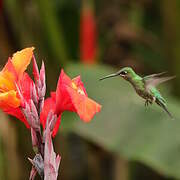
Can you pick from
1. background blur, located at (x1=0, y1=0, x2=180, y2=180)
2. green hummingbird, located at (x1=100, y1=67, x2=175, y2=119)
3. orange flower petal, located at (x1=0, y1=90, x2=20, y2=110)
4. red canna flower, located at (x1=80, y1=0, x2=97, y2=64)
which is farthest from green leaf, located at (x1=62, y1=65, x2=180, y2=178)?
orange flower petal, located at (x1=0, y1=90, x2=20, y2=110)

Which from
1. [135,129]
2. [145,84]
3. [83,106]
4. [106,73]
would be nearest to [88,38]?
[106,73]

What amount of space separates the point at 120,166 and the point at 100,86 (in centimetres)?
45

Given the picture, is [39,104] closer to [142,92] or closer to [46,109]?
[46,109]

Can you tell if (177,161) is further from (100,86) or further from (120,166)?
(120,166)

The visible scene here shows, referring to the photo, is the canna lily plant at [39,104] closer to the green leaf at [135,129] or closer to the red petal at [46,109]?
the red petal at [46,109]

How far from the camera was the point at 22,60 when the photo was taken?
0.71 meters

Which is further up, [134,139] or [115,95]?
[115,95]

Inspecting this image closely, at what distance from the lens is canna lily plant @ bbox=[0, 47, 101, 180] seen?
65 cm

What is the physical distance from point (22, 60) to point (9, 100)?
0.27 feet

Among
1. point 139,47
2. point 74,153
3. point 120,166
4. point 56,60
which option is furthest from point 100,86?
point 74,153

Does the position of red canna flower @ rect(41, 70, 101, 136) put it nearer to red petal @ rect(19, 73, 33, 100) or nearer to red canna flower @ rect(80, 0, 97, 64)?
red petal @ rect(19, 73, 33, 100)

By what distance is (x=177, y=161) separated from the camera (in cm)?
153

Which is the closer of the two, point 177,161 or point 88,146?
point 177,161

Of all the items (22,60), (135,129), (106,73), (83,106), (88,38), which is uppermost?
(88,38)
